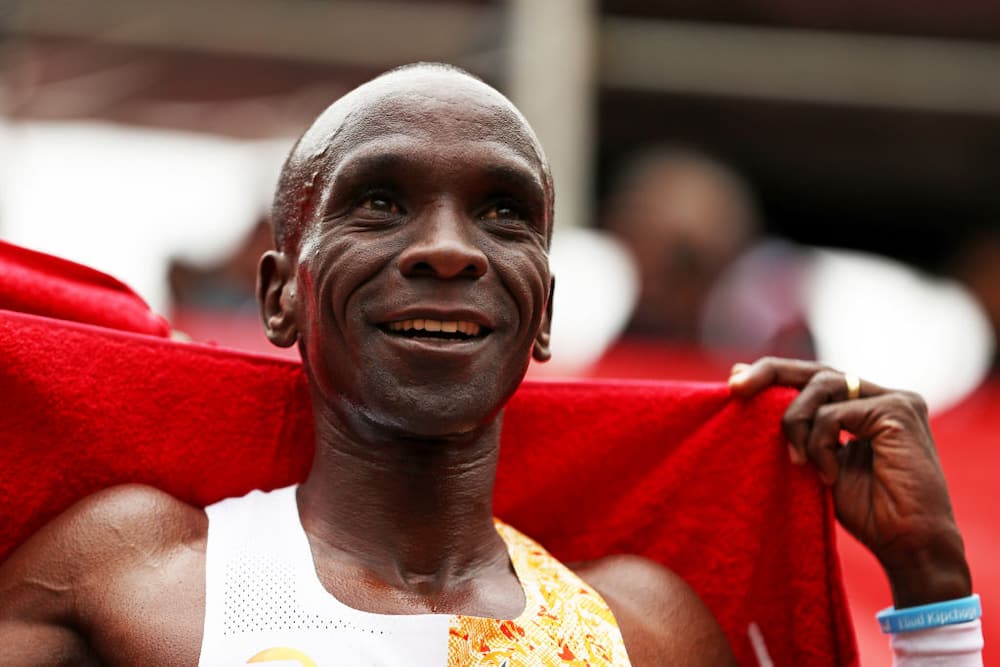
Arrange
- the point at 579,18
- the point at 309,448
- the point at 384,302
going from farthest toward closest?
the point at 579,18 < the point at 309,448 < the point at 384,302

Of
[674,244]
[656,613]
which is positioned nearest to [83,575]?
[656,613]

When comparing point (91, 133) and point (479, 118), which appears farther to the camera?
point (91, 133)

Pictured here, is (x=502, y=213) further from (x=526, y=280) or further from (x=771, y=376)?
(x=771, y=376)

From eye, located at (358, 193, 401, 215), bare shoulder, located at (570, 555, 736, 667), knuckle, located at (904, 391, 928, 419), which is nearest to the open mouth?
eye, located at (358, 193, 401, 215)

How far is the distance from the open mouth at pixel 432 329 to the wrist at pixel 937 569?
720 millimetres

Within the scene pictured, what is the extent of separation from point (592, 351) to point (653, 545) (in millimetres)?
1923

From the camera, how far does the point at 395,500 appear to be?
5.53 feet

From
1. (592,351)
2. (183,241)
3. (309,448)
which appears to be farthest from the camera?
(183,241)

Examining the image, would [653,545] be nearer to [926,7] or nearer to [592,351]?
[592,351]

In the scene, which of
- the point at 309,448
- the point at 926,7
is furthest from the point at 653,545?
the point at 926,7

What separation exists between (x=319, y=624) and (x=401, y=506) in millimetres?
213

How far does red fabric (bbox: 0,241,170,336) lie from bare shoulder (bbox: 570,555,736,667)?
2.42 ft

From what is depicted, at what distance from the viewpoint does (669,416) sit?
6.46ft

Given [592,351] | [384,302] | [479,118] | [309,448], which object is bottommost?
[592,351]
